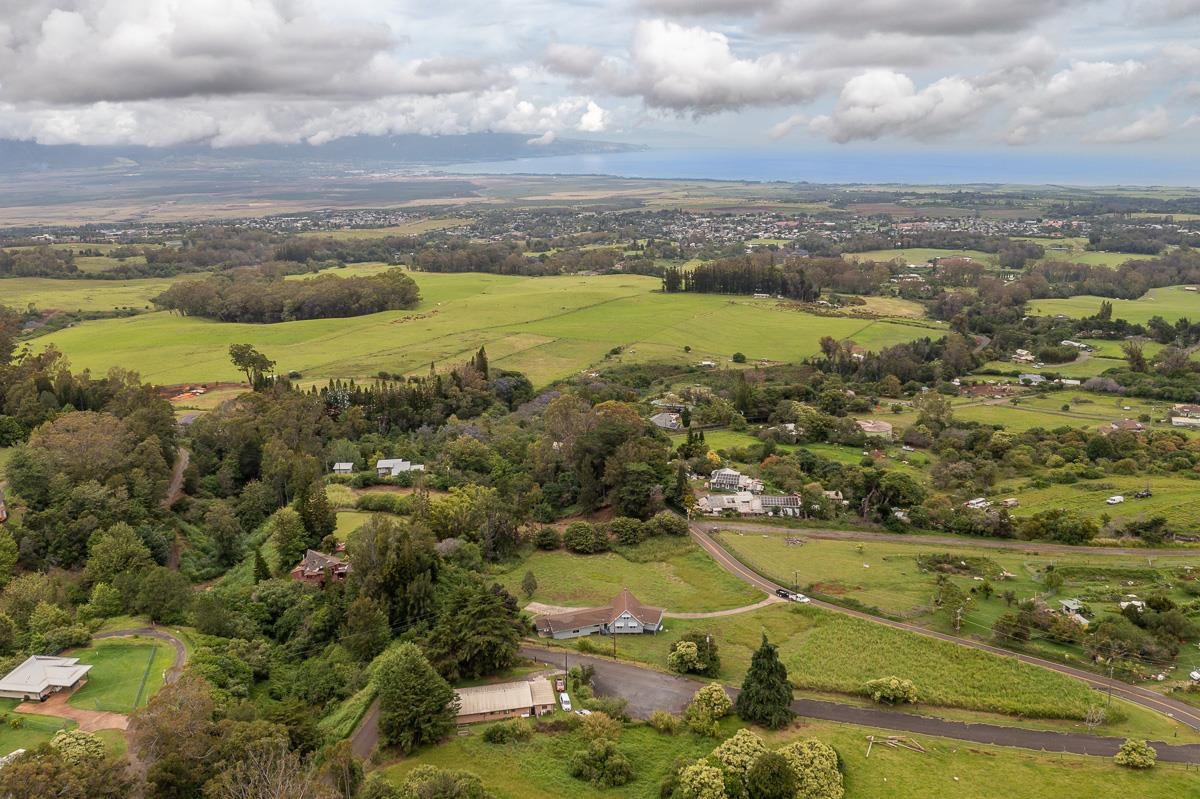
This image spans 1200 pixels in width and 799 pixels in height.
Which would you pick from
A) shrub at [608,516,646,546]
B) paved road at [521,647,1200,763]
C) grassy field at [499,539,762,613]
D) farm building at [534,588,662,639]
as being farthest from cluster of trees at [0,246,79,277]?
paved road at [521,647,1200,763]

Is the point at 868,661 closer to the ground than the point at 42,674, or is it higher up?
closer to the ground

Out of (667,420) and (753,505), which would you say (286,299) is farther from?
(753,505)

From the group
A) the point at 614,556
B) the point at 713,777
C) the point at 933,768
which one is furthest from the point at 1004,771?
the point at 614,556

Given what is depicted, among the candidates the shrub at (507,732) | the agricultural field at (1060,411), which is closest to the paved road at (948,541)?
the shrub at (507,732)

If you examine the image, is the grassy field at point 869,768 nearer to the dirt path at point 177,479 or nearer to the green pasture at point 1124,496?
the green pasture at point 1124,496

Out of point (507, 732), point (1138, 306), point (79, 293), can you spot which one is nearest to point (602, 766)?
point (507, 732)

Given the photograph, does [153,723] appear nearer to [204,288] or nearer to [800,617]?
[800,617]
